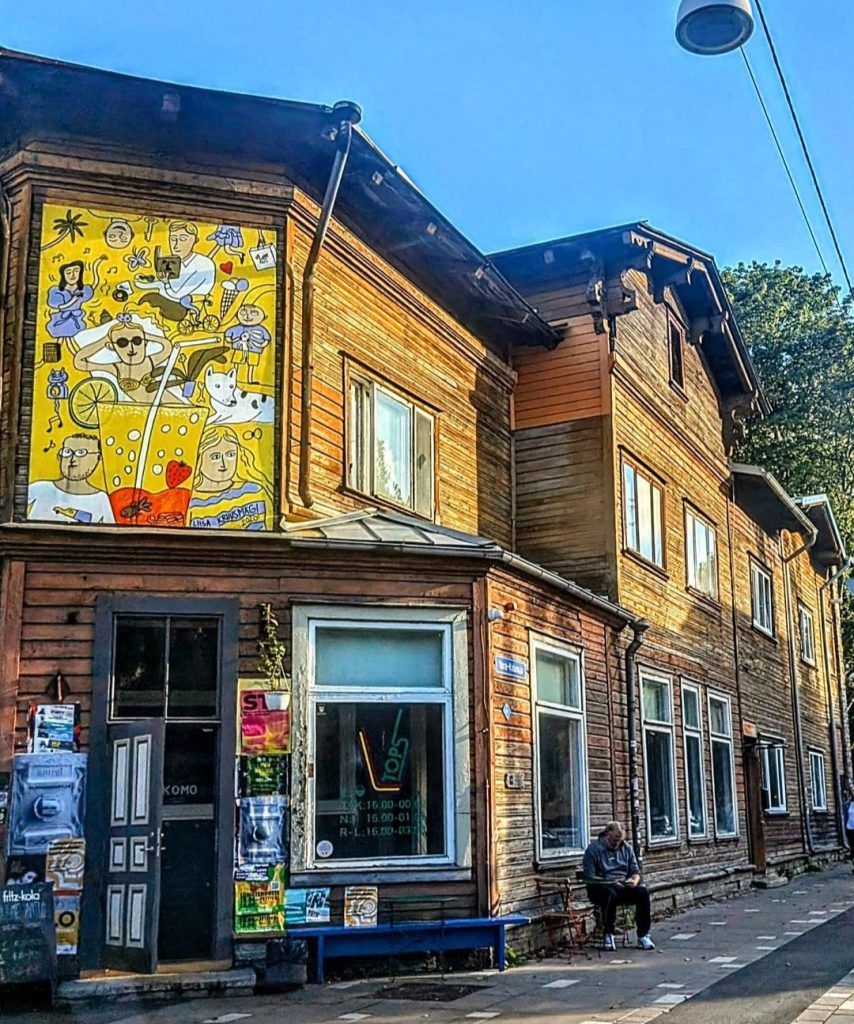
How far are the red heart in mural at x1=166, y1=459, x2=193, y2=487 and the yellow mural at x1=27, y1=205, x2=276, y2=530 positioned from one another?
0.01 m

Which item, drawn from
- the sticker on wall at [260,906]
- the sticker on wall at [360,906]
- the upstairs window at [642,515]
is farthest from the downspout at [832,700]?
the sticker on wall at [260,906]

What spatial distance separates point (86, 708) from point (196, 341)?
347 centimetres

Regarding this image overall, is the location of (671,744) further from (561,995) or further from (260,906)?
(260,906)

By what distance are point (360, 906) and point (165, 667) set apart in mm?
2655

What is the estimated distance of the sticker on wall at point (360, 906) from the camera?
10203 millimetres

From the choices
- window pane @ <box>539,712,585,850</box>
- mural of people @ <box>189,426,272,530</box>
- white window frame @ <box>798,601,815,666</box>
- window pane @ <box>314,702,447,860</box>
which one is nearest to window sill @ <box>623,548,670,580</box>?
Answer: window pane @ <box>539,712,585,850</box>

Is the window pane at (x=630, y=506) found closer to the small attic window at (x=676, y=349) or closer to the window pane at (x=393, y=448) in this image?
the small attic window at (x=676, y=349)

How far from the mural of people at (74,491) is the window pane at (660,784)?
27.5 feet

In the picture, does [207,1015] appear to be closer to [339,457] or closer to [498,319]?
[339,457]

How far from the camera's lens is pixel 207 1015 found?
340 inches

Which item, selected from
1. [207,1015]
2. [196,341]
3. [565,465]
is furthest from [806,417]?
[207,1015]

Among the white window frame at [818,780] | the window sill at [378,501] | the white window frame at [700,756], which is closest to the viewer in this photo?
the window sill at [378,501]

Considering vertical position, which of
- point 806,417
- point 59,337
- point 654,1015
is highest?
point 806,417

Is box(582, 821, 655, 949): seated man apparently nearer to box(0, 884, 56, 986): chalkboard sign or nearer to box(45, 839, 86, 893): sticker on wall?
box(45, 839, 86, 893): sticker on wall
